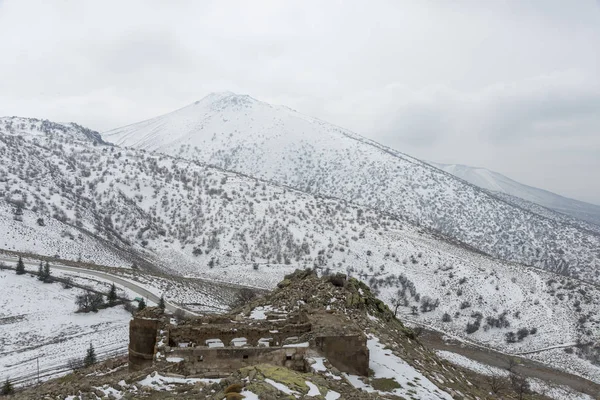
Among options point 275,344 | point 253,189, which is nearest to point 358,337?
point 275,344

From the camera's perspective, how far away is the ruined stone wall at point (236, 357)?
41.8 ft

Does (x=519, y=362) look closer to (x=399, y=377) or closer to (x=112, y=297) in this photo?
(x=399, y=377)

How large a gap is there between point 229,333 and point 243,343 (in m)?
0.58

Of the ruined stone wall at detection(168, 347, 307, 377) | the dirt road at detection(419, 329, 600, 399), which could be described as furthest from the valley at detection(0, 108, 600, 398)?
the ruined stone wall at detection(168, 347, 307, 377)

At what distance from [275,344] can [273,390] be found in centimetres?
625

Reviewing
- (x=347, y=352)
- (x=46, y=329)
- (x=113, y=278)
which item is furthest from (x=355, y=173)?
(x=347, y=352)

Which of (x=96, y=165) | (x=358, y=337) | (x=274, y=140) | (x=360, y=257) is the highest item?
(x=274, y=140)

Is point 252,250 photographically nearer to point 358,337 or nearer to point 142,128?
point 358,337

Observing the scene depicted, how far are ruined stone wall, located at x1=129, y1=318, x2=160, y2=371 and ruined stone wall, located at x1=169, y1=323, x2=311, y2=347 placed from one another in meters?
0.82

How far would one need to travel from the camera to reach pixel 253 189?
91000 mm

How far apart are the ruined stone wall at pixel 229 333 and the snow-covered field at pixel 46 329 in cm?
1576

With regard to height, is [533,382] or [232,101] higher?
[232,101]

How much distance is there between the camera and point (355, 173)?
429 ft

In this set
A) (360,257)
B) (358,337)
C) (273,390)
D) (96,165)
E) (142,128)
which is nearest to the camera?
(273,390)
